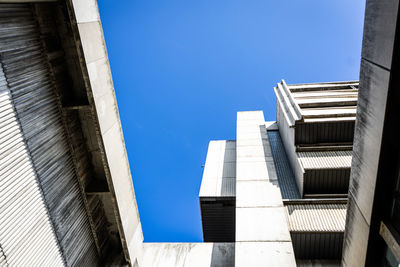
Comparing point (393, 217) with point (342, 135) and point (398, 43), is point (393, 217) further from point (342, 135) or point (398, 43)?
point (342, 135)

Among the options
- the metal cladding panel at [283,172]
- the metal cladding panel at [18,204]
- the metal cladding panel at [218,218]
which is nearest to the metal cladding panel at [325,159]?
the metal cladding panel at [283,172]

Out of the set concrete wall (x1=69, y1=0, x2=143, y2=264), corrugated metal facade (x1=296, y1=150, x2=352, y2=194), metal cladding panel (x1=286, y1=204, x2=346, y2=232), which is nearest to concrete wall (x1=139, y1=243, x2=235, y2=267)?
concrete wall (x1=69, y1=0, x2=143, y2=264)

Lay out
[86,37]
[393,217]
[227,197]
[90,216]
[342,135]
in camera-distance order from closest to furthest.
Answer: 1. [393,217]
2. [86,37]
3. [90,216]
4. [342,135]
5. [227,197]

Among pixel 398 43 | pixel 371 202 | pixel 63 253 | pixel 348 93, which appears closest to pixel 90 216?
pixel 63 253

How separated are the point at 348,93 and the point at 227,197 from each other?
1517cm

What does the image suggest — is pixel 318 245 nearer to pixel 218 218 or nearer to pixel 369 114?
pixel 218 218

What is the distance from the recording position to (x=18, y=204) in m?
8.30

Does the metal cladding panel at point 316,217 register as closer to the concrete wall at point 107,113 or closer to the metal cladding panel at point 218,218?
the metal cladding panel at point 218,218

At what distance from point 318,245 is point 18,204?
47.7 ft

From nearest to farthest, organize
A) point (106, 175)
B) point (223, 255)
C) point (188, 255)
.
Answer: point (106, 175) → point (223, 255) → point (188, 255)

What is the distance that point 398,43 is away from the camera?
5512mm

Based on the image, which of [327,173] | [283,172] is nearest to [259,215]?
[327,173]

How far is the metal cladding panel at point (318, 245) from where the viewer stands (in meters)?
14.6

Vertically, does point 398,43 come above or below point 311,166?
above
